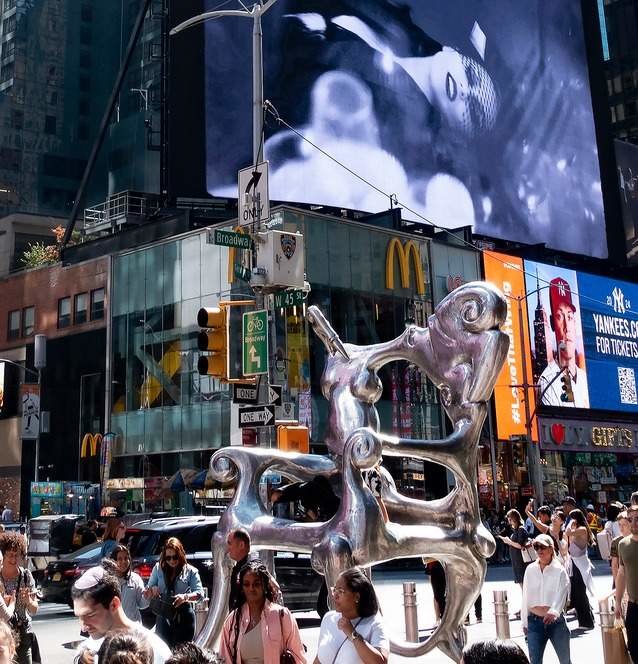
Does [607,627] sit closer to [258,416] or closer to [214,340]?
[258,416]

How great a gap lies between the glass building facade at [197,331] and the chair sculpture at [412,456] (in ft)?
90.5

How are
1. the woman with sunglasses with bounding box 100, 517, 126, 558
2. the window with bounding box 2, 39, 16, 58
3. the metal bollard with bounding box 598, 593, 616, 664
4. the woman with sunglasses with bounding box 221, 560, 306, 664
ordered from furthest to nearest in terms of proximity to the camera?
the window with bounding box 2, 39, 16, 58 → the woman with sunglasses with bounding box 100, 517, 126, 558 → the metal bollard with bounding box 598, 593, 616, 664 → the woman with sunglasses with bounding box 221, 560, 306, 664

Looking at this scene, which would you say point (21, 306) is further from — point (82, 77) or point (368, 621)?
point (368, 621)

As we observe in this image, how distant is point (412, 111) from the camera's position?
5281 cm

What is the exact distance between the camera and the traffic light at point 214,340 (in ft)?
45.5

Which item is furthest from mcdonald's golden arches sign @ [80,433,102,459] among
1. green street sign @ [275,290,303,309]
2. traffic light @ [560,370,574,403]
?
green street sign @ [275,290,303,309]

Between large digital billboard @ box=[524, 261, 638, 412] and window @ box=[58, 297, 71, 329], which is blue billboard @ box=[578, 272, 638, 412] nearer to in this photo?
large digital billboard @ box=[524, 261, 638, 412]

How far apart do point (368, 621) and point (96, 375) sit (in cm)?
4166

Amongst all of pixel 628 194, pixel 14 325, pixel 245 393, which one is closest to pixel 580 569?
pixel 245 393

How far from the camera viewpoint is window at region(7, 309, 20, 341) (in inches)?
1998

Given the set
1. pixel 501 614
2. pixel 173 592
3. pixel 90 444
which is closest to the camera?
pixel 173 592

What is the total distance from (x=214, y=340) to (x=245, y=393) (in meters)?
1.05

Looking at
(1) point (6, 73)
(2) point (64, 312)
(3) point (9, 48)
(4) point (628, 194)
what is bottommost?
(2) point (64, 312)

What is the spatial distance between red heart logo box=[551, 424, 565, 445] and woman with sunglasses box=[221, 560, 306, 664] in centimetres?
4608
